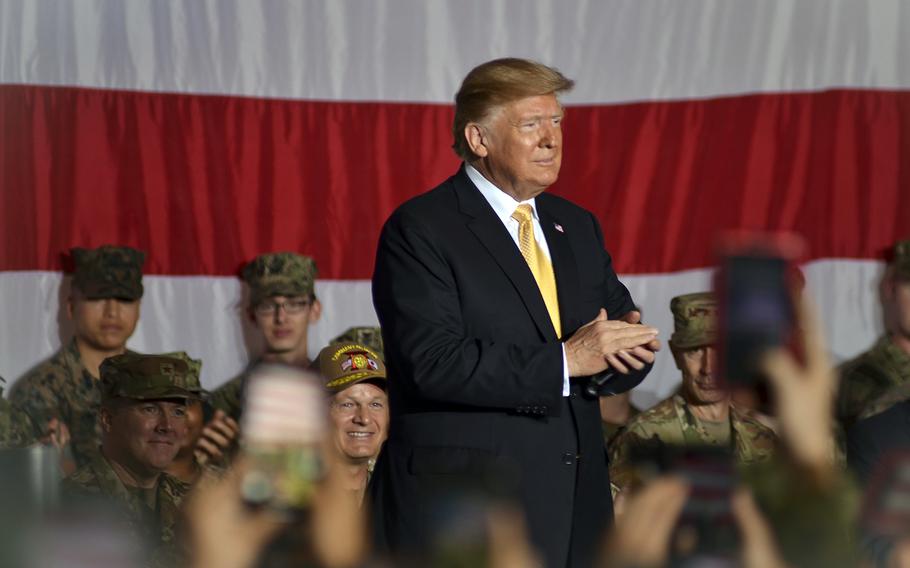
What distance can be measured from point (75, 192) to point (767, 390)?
12.4 feet

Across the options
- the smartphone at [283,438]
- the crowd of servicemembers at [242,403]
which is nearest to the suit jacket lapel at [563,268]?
the crowd of servicemembers at [242,403]

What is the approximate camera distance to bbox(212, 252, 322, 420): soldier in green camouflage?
14.5ft

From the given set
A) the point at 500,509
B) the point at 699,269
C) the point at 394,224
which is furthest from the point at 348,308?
the point at 500,509

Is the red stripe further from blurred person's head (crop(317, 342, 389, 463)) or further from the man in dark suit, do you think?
the man in dark suit

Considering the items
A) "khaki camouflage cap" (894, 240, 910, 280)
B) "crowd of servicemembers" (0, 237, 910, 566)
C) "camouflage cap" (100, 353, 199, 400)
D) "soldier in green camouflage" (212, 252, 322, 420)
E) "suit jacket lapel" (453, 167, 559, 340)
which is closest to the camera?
"suit jacket lapel" (453, 167, 559, 340)

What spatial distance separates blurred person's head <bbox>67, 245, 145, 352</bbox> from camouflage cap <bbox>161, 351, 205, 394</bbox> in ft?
0.56

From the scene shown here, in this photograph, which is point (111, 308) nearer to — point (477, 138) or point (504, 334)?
point (477, 138)

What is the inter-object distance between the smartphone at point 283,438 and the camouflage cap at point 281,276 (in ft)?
10.9

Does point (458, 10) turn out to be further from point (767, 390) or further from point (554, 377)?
point (767, 390)

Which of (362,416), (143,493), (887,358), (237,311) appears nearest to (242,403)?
(362,416)

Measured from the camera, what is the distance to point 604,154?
15.7 feet

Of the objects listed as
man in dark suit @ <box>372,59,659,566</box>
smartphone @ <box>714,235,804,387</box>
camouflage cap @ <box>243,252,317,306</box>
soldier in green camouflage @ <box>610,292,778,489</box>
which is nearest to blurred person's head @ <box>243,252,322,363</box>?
camouflage cap @ <box>243,252,317,306</box>

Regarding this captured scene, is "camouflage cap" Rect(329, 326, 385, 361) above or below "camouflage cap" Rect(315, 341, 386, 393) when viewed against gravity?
above

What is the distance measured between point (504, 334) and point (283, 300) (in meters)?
2.05
